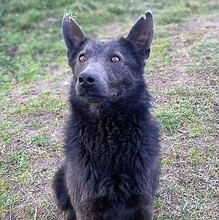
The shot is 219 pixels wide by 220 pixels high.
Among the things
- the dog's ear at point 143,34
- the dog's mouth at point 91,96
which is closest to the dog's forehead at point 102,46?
the dog's ear at point 143,34

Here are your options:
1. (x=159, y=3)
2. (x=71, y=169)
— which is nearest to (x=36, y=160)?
(x=71, y=169)

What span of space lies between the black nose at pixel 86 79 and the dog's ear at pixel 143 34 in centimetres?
64

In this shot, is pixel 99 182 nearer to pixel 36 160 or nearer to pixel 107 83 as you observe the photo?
pixel 107 83

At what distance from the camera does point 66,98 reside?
6.05m

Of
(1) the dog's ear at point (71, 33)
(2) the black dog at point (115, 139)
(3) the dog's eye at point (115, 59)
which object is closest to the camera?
(2) the black dog at point (115, 139)

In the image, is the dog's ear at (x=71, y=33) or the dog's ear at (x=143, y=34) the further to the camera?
the dog's ear at (x=71, y=33)

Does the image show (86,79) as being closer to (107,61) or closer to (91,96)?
(91,96)

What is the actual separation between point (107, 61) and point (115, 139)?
0.59 metres

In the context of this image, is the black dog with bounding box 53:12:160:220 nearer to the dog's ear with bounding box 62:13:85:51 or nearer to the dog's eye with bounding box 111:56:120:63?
the dog's eye with bounding box 111:56:120:63

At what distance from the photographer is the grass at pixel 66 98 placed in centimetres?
457

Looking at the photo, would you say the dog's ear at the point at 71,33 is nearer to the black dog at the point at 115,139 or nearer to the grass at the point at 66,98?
the black dog at the point at 115,139

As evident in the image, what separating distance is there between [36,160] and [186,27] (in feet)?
13.4

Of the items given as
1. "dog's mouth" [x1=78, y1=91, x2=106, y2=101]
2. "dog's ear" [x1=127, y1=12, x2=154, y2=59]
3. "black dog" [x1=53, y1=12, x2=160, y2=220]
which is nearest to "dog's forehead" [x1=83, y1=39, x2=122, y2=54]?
"black dog" [x1=53, y1=12, x2=160, y2=220]

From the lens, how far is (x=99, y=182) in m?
3.66
